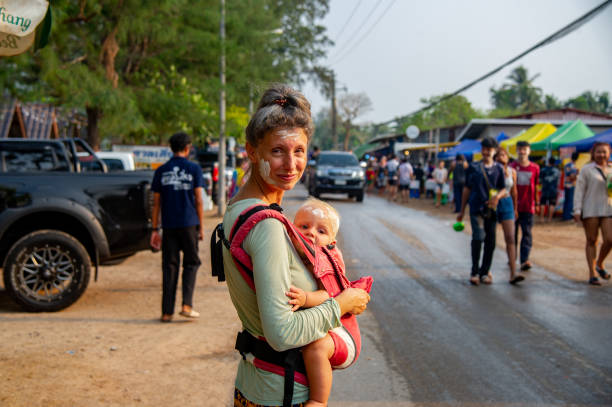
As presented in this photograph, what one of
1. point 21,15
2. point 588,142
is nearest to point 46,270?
point 21,15

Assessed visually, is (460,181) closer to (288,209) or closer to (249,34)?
(288,209)

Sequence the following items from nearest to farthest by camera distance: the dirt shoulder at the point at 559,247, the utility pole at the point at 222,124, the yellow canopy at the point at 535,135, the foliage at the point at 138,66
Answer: the dirt shoulder at the point at 559,247 < the foliage at the point at 138,66 < the utility pole at the point at 222,124 < the yellow canopy at the point at 535,135

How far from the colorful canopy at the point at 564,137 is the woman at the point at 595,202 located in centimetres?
932

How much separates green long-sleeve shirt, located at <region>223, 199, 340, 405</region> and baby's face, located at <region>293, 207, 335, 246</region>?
58 centimetres

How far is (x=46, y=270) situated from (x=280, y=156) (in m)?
5.35

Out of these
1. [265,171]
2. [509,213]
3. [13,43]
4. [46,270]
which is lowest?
[46,270]

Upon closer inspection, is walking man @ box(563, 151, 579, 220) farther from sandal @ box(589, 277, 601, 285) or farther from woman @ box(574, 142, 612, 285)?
sandal @ box(589, 277, 601, 285)

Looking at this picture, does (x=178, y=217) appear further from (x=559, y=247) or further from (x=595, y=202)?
(x=559, y=247)

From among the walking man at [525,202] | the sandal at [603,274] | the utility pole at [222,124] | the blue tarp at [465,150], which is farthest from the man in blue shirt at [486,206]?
the blue tarp at [465,150]

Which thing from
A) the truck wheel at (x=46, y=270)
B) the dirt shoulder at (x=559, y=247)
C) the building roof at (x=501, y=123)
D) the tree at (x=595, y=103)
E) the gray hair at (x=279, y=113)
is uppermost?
the tree at (x=595, y=103)

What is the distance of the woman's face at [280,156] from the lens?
1.87m

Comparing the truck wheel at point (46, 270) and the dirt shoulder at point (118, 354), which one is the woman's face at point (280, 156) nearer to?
the dirt shoulder at point (118, 354)

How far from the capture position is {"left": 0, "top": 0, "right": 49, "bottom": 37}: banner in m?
3.40

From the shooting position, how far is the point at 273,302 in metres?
1.67
